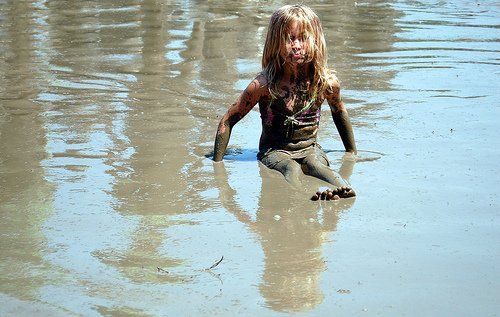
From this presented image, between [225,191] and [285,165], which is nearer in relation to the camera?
[225,191]

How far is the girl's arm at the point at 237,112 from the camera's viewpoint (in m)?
5.92

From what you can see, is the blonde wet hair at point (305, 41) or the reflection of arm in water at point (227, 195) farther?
the blonde wet hair at point (305, 41)

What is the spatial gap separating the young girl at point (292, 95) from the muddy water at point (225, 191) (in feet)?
0.55

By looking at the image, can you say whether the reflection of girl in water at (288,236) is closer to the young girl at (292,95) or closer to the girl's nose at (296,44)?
the young girl at (292,95)

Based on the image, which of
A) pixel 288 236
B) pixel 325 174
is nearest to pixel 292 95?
pixel 325 174

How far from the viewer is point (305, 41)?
19.0 feet

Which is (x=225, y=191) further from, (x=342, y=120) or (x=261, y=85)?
(x=342, y=120)

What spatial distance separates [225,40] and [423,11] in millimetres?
3363

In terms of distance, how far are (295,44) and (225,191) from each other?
106 cm

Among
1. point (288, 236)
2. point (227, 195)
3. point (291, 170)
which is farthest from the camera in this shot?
point (291, 170)

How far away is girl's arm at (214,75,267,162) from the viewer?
592cm

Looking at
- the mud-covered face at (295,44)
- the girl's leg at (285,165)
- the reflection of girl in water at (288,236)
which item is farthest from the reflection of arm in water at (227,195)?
the mud-covered face at (295,44)

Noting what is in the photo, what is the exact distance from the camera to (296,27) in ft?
18.9

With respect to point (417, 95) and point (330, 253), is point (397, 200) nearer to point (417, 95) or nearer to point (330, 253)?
point (330, 253)
